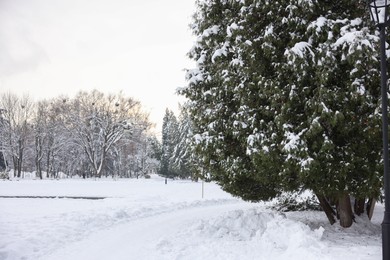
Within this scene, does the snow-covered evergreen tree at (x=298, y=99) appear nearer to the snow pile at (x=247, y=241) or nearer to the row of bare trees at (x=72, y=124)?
the snow pile at (x=247, y=241)

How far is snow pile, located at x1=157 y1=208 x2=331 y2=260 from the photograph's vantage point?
7.11 metres

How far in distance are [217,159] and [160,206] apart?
27.4ft

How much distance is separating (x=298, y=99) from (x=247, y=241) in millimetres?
3496

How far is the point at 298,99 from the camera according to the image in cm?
784

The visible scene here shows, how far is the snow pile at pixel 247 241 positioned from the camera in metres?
7.11

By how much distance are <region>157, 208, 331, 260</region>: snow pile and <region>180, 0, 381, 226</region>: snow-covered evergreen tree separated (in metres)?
1.14

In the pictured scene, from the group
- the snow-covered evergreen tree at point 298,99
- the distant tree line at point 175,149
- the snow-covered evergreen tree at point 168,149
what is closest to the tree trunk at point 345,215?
the snow-covered evergreen tree at point 298,99

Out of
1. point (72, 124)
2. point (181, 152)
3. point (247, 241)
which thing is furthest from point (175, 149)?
point (247, 241)

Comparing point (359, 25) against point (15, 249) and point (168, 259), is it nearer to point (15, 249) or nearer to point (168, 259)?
point (168, 259)

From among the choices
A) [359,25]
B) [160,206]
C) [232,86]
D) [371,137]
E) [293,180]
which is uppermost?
[359,25]

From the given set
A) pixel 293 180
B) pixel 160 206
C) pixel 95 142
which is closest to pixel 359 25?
pixel 293 180

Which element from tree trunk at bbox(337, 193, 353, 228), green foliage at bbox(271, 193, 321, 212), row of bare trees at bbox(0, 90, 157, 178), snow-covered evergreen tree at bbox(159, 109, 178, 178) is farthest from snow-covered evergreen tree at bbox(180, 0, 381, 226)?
snow-covered evergreen tree at bbox(159, 109, 178, 178)

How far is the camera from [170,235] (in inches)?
396

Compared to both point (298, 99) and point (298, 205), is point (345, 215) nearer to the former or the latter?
point (298, 99)
